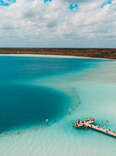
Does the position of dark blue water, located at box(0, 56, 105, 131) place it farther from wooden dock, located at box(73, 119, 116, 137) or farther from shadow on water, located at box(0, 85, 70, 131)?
wooden dock, located at box(73, 119, 116, 137)

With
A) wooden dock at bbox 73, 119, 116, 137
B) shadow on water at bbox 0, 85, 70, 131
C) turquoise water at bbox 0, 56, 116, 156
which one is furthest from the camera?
shadow on water at bbox 0, 85, 70, 131

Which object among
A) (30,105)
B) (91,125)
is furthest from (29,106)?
(91,125)

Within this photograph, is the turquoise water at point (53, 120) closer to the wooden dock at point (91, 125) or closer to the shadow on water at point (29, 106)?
the shadow on water at point (29, 106)

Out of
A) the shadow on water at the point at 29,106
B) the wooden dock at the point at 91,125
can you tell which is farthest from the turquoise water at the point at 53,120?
the wooden dock at the point at 91,125

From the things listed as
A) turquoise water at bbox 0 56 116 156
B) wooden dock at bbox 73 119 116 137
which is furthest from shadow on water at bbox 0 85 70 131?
wooden dock at bbox 73 119 116 137

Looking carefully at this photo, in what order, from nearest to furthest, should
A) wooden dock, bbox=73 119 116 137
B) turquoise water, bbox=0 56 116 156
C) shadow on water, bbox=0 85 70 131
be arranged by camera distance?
turquoise water, bbox=0 56 116 156 < wooden dock, bbox=73 119 116 137 < shadow on water, bbox=0 85 70 131

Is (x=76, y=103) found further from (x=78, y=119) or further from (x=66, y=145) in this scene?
(x=66, y=145)

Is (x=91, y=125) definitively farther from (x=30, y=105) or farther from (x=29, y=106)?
(x=30, y=105)

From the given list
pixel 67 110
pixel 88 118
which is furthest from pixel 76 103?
pixel 88 118
